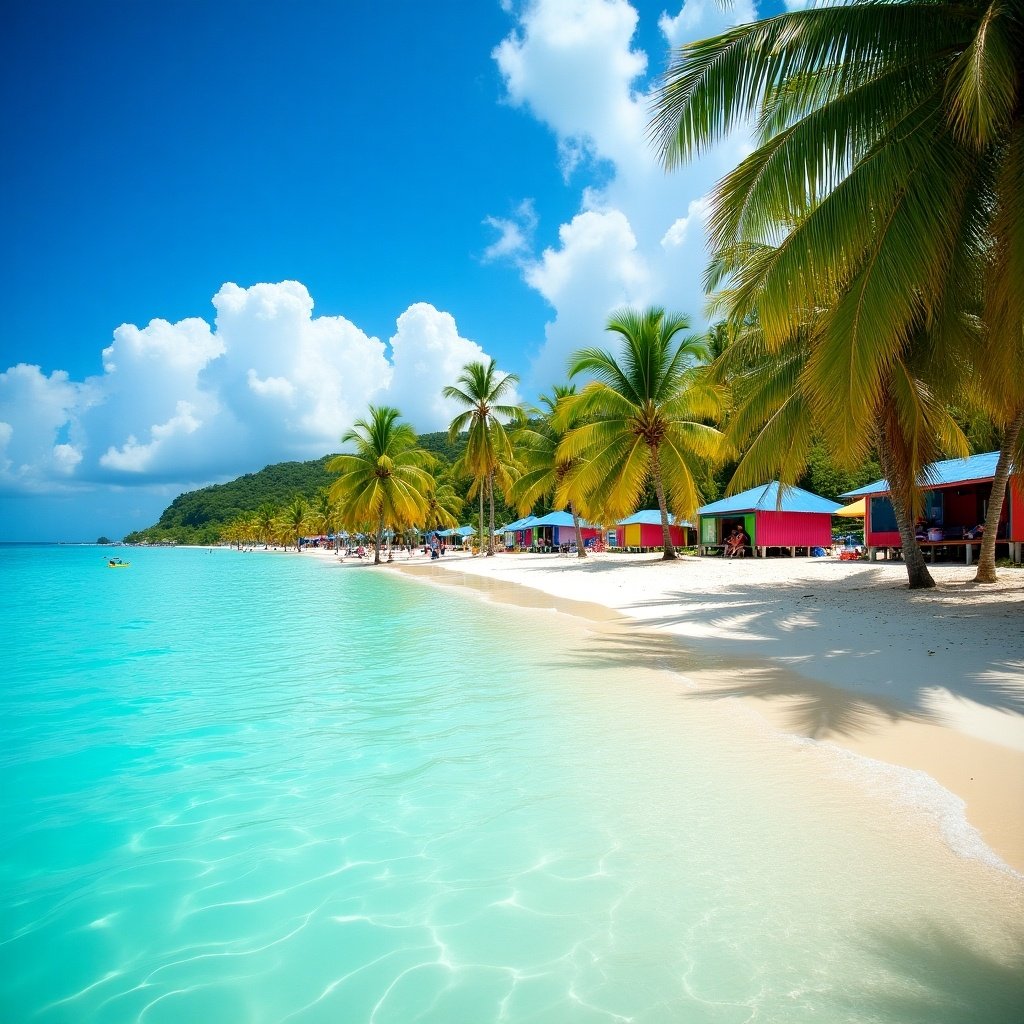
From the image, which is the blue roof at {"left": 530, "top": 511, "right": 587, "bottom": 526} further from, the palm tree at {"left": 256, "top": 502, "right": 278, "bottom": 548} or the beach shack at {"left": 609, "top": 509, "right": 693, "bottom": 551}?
the palm tree at {"left": 256, "top": 502, "right": 278, "bottom": 548}

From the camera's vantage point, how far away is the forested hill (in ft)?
382

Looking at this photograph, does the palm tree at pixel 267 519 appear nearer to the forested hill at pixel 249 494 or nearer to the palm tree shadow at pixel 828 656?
the forested hill at pixel 249 494

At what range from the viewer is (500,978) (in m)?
2.62

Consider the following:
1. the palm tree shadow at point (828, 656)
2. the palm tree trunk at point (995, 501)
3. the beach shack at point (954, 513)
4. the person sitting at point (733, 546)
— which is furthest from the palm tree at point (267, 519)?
the palm tree trunk at point (995, 501)

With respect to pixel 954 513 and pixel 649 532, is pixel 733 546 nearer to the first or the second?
pixel 954 513

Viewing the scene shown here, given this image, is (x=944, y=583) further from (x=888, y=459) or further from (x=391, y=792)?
(x=391, y=792)

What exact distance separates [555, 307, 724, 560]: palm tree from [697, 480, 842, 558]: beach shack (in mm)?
5295

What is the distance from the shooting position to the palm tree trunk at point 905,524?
→ 12.5m

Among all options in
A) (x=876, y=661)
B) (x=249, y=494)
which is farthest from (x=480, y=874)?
(x=249, y=494)

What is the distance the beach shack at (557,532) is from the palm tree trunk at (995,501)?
29948 mm

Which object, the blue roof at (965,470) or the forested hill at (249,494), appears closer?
the blue roof at (965,470)

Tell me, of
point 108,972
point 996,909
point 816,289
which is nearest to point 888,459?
point 816,289

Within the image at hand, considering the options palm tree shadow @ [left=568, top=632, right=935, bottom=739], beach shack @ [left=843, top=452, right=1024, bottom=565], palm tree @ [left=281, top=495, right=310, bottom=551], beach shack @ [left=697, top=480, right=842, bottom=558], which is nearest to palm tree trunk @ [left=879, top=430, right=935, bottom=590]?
beach shack @ [left=843, top=452, right=1024, bottom=565]

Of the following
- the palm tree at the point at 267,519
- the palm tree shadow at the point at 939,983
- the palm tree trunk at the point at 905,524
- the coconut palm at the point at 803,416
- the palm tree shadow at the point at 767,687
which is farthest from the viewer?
the palm tree at the point at 267,519
